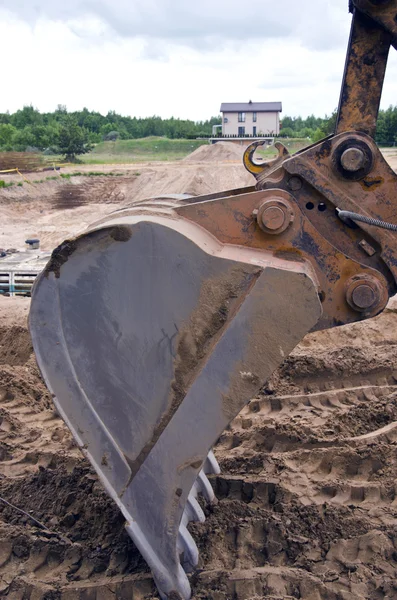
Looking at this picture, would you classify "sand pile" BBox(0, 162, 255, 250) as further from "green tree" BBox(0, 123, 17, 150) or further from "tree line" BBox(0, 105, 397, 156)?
"green tree" BBox(0, 123, 17, 150)

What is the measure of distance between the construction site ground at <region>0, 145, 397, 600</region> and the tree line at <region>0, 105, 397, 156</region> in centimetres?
2052

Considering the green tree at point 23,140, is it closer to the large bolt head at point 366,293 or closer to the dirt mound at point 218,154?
the dirt mound at point 218,154

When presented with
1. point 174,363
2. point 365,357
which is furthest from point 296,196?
point 365,357

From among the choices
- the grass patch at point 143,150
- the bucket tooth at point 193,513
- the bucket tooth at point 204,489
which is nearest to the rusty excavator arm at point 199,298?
the bucket tooth at point 193,513

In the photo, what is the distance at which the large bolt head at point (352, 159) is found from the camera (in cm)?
256

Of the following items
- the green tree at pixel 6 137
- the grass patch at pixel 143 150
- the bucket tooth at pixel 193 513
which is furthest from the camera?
the grass patch at pixel 143 150

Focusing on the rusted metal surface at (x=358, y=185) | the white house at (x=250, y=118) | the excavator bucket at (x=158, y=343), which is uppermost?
the white house at (x=250, y=118)

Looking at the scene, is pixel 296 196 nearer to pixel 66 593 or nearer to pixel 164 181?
pixel 66 593

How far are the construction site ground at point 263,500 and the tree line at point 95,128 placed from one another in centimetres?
2052

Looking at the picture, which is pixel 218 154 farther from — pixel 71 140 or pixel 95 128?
pixel 95 128

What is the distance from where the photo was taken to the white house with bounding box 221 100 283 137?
5662cm

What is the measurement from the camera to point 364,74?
2.56m

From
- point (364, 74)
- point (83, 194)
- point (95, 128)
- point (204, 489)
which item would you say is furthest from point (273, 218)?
point (95, 128)

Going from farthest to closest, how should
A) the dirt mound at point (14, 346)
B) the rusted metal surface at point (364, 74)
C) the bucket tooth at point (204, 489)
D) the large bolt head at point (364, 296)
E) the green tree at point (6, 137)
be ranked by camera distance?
1. the green tree at point (6, 137)
2. the dirt mound at point (14, 346)
3. the bucket tooth at point (204, 489)
4. the large bolt head at point (364, 296)
5. the rusted metal surface at point (364, 74)
